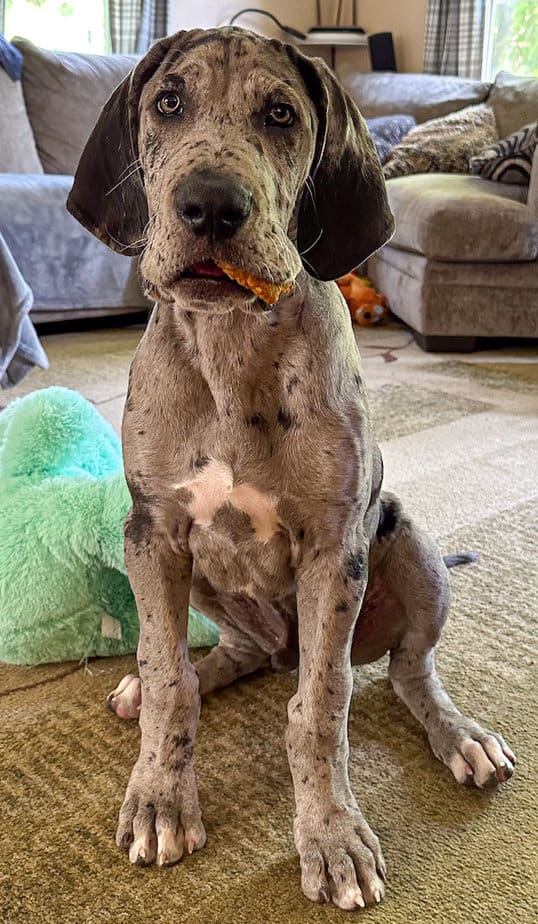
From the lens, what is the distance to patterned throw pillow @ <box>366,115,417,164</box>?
6.04 m

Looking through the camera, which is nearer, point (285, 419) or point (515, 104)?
point (285, 419)

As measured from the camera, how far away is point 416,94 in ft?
A: 21.6

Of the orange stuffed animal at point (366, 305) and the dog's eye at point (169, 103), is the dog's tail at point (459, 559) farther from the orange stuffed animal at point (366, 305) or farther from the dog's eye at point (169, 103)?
the orange stuffed animal at point (366, 305)

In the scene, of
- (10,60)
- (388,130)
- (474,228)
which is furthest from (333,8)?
(474,228)

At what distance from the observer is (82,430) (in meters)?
2.20

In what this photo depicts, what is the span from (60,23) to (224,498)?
6836 mm

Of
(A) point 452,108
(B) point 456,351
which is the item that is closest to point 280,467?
(B) point 456,351

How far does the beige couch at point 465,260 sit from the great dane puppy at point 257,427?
10.7 feet

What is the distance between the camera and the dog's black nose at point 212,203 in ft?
3.66

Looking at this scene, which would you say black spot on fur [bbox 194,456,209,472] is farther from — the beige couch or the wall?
the wall

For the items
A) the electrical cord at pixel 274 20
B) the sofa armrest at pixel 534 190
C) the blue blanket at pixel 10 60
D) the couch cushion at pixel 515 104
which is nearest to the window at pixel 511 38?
the couch cushion at pixel 515 104

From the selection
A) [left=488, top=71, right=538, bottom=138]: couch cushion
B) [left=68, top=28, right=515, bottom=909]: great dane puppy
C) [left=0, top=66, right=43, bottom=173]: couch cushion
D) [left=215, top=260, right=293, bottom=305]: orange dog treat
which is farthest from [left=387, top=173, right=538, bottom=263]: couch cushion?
[left=215, top=260, right=293, bottom=305]: orange dog treat

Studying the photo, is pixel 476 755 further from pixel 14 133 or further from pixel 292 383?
pixel 14 133

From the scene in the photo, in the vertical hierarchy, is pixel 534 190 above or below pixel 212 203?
below
